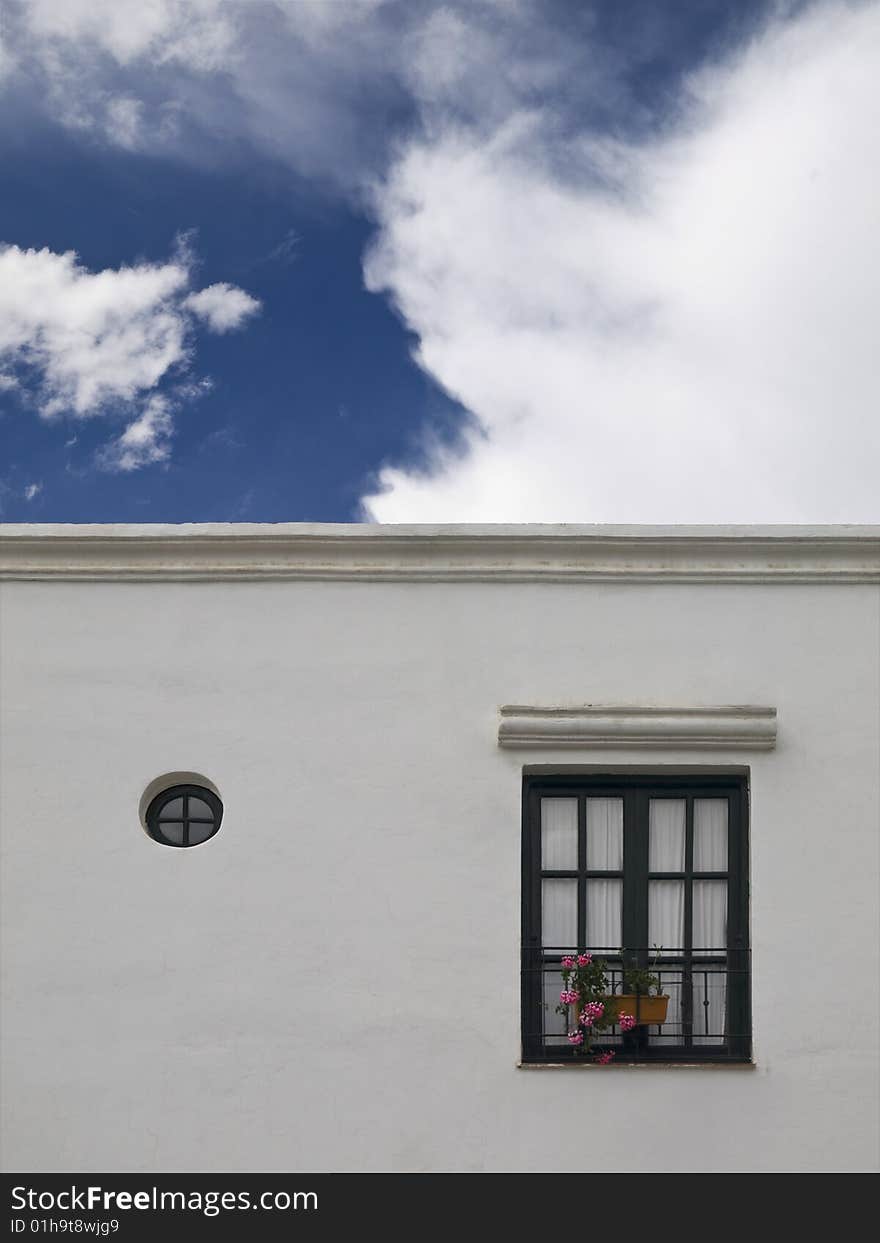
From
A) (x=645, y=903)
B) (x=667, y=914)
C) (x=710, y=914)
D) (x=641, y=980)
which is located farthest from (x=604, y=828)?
(x=641, y=980)

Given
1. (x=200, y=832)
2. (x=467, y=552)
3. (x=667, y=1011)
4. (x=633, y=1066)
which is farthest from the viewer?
(x=467, y=552)

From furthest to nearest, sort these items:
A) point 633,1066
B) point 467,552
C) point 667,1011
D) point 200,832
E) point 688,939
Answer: point 467,552 < point 200,832 < point 688,939 < point 667,1011 < point 633,1066

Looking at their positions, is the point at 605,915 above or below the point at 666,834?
below

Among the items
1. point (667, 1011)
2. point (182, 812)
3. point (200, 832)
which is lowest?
point (667, 1011)

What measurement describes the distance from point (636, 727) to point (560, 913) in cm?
123

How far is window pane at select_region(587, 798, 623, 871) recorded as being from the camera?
7.57m

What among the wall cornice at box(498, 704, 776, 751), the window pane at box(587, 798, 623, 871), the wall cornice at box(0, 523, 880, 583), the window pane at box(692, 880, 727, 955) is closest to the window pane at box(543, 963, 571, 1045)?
the window pane at box(587, 798, 623, 871)

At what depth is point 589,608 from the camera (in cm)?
766

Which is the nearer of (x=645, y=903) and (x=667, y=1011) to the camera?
(x=667, y=1011)

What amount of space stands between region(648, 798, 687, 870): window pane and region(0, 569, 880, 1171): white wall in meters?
0.32

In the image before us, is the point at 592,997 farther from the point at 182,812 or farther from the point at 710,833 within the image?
the point at 182,812

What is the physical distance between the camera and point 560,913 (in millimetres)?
7512

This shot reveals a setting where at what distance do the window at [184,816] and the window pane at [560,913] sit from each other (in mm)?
2053

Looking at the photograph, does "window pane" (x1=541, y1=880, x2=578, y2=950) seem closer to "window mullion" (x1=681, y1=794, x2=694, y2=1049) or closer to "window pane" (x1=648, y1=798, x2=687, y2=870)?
"window pane" (x1=648, y1=798, x2=687, y2=870)
